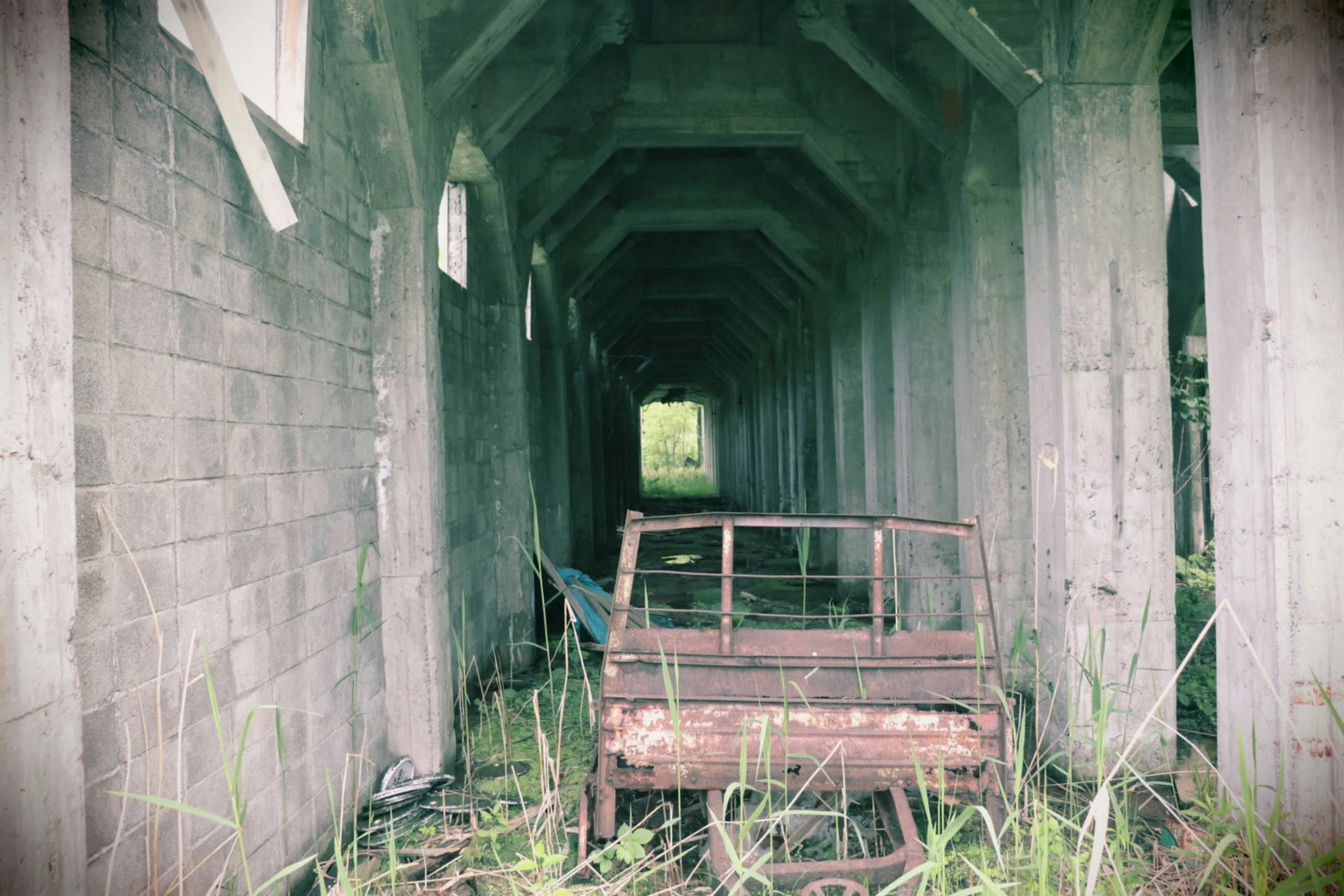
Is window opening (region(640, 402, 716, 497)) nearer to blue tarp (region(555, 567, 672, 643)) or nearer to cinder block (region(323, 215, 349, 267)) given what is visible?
blue tarp (region(555, 567, 672, 643))

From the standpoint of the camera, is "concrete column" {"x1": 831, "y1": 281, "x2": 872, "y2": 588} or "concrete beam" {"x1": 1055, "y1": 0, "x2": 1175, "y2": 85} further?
"concrete column" {"x1": 831, "y1": 281, "x2": 872, "y2": 588}

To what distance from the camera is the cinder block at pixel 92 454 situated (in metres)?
2.49

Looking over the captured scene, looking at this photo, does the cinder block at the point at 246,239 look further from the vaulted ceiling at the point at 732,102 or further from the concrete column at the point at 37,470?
the vaulted ceiling at the point at 732,102

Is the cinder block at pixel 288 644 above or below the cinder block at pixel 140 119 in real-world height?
below

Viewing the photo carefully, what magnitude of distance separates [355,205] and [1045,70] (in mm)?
3813

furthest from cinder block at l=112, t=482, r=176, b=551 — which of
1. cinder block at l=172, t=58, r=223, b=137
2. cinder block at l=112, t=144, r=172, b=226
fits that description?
cinder block at l=172, t=58, r=223, b=137

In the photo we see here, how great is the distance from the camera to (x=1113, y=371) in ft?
15.9

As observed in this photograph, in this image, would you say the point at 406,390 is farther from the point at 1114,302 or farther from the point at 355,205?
the point at 1114,302

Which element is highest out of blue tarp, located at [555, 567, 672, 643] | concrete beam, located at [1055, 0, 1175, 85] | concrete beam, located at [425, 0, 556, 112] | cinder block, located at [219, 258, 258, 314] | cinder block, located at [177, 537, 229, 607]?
concrete beam, located at [425, 0, 556, 112]

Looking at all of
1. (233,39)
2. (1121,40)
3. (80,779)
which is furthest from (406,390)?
(1121,40)

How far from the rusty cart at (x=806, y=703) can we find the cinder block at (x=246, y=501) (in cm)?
143

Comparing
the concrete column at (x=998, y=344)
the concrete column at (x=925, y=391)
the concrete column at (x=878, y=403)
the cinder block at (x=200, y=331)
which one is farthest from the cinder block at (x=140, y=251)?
the concrete column at (x=878, y=403)

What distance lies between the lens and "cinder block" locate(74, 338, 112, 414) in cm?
251

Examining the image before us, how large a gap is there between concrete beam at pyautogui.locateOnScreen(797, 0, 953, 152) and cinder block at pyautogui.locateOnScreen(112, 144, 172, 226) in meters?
4.84
